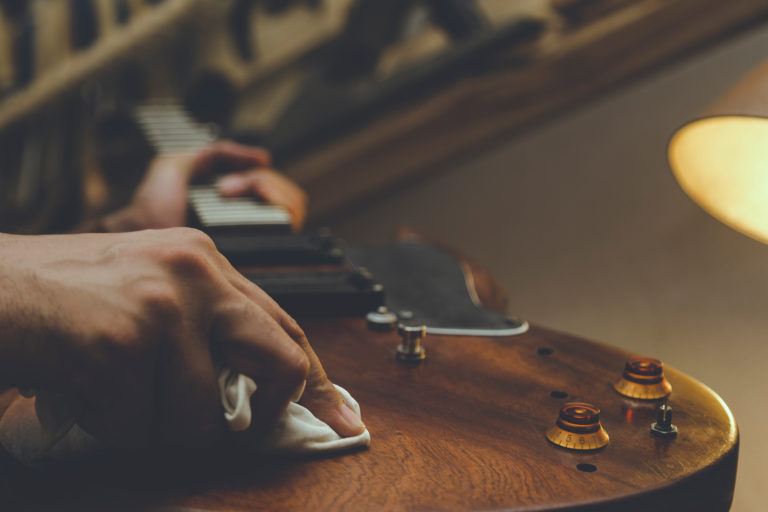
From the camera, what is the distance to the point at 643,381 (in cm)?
83

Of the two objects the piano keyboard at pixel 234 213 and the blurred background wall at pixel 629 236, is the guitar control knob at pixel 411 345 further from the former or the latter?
the blurred background wall at pixel 629 236

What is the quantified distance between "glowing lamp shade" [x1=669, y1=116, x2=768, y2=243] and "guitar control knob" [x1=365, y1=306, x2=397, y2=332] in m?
0.41

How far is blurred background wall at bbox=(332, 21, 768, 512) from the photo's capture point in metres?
1.46

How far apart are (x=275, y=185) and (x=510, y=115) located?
60cm

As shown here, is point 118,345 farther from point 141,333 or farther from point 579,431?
point 579,431

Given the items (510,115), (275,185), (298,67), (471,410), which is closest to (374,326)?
(471,410)

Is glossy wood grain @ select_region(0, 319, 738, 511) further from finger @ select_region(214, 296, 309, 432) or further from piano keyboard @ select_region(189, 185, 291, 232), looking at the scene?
piano keyboard @ select_region(189, 185, 291, 232)

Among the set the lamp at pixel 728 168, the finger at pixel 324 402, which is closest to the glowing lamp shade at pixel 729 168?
the lamp at pixel 728 168

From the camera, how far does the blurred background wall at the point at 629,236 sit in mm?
1460

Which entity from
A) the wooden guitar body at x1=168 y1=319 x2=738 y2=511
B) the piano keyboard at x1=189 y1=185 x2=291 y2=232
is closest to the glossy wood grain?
the wooden guitar body at x1=168 y1=319 x2=738 y2=511

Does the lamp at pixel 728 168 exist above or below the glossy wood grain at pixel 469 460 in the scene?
above

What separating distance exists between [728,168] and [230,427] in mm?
739

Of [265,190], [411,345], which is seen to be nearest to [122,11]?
[265,190]

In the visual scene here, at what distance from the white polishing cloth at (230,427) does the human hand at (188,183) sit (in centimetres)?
72
